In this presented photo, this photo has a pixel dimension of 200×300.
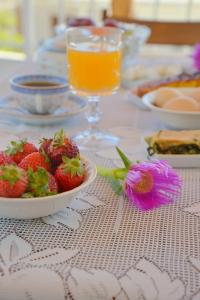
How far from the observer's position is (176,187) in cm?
73

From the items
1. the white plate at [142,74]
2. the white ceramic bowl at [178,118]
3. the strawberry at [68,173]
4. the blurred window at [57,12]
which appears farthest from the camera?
the blurred window at [57,12]

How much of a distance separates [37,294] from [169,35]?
57.5 inches

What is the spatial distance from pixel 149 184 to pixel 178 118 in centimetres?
33

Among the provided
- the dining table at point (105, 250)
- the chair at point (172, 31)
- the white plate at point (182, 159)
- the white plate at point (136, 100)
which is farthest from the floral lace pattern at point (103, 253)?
Answer: the chair at point (172, 31)

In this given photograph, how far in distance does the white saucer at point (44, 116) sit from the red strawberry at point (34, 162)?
14.5 inches

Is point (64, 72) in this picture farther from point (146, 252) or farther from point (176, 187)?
point (146, 252)

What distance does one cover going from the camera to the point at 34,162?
0.64 metres

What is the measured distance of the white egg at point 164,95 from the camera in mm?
1029

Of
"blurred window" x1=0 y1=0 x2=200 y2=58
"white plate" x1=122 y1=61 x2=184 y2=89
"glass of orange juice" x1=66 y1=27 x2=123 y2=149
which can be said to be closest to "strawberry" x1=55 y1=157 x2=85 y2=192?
"glass of orange juice" x1=66 y1=27 x2=123 y2=149

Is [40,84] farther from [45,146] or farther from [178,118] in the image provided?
[45,146]

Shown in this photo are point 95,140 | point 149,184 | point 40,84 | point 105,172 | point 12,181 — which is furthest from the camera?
point 40,84

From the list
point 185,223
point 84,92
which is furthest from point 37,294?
point 84,92

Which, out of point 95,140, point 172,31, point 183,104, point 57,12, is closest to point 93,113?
point 95,140

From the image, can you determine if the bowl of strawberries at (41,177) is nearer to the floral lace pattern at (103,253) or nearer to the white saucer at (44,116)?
the floral lace pattern at (103,253)
